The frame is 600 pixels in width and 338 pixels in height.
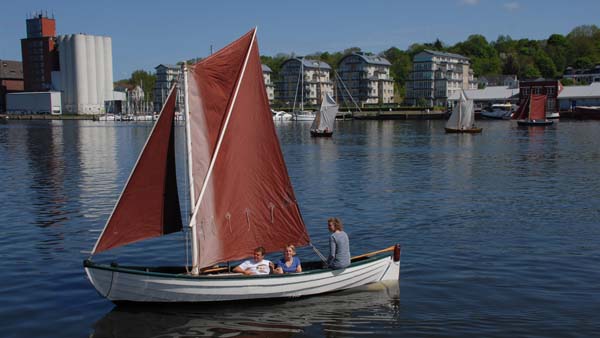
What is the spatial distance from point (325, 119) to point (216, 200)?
88432 mm

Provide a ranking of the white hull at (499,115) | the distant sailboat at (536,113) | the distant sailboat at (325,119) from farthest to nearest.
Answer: the white hull at (499,115) → the distant sailboat at (536,113) → the distant sailboat at (325,119)

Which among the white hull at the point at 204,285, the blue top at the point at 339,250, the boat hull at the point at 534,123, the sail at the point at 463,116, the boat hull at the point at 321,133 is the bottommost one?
the white hull at the point at 204,285

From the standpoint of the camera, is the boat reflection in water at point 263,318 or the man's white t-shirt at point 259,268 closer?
the boat reflection in water at point 263,318

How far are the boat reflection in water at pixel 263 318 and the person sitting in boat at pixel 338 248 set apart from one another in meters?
1.23

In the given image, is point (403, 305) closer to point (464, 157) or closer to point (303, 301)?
point (303, 301)

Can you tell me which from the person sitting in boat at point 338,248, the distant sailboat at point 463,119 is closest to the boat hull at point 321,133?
the distant sailboat at point 463,119

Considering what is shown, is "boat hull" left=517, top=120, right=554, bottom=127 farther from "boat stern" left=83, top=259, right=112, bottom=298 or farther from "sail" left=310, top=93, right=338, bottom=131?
"boat stern" left=83, top=259, right=112, bottom=298

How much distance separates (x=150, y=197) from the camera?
59.5 ft

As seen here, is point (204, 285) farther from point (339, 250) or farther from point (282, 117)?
point (282, 117)

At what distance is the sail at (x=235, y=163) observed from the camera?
18.2 meters

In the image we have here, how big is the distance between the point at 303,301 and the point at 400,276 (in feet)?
14.5

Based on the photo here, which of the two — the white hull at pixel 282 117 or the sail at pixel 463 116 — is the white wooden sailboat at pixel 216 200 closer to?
the sail at pixel 463 116

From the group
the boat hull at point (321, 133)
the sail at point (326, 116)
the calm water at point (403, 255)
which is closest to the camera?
the calm water at point (403, 255)

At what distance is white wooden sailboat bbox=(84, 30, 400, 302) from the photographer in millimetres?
17781
